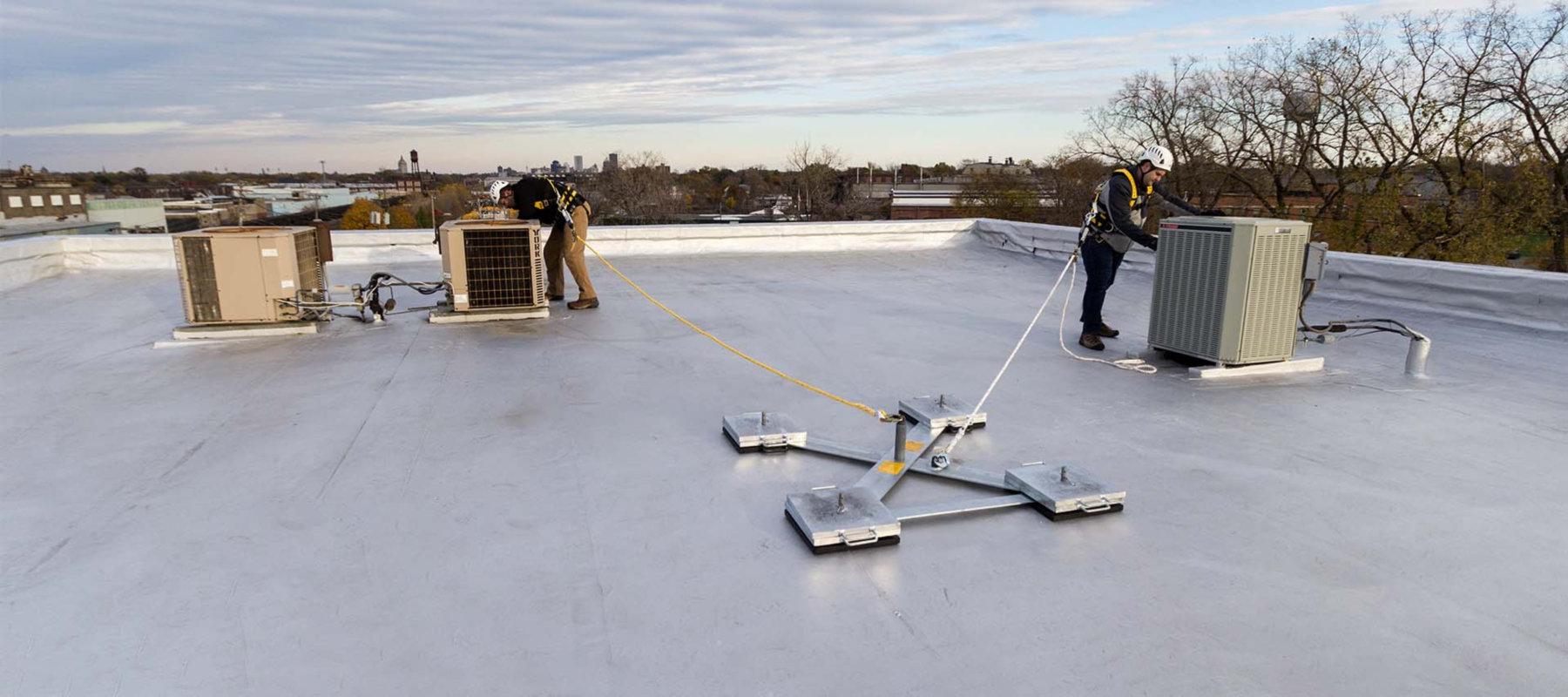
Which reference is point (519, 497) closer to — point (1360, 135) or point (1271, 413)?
point (1271, 413)

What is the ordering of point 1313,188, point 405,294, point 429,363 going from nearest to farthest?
point 429,363, point 405,294, point 1313,188

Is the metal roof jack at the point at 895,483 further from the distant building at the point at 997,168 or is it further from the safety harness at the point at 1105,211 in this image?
the distant building at the point at 997,168

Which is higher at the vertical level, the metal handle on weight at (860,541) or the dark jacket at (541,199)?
the dark jacket at (541,199)

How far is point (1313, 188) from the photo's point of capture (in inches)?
1117

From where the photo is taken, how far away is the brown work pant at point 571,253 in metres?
6.97

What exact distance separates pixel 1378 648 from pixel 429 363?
479cm

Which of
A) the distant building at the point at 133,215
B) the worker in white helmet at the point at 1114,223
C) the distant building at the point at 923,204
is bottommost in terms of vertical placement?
the distant building at the point at 923,204

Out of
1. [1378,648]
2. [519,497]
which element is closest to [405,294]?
[519,497]

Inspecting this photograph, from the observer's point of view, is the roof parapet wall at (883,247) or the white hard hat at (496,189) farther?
the white hard hat at (496,189)

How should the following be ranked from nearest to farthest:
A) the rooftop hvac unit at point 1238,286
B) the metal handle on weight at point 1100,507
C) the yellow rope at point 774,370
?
Answer: the metal handle on weight at point 1100,507 < the yellow rope at point 774,370 < the rooftop hvac unit at point 1238,286

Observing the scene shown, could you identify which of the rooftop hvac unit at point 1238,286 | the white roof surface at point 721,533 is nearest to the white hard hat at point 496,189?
the white roof surface at point 721,533

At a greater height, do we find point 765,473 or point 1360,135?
point 1360,135

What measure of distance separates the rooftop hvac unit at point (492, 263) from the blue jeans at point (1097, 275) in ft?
13.4

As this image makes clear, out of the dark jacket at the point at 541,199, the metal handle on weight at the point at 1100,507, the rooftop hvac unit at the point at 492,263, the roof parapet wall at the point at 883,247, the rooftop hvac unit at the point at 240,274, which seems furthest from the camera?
the dark jacket at the point at 541,199
